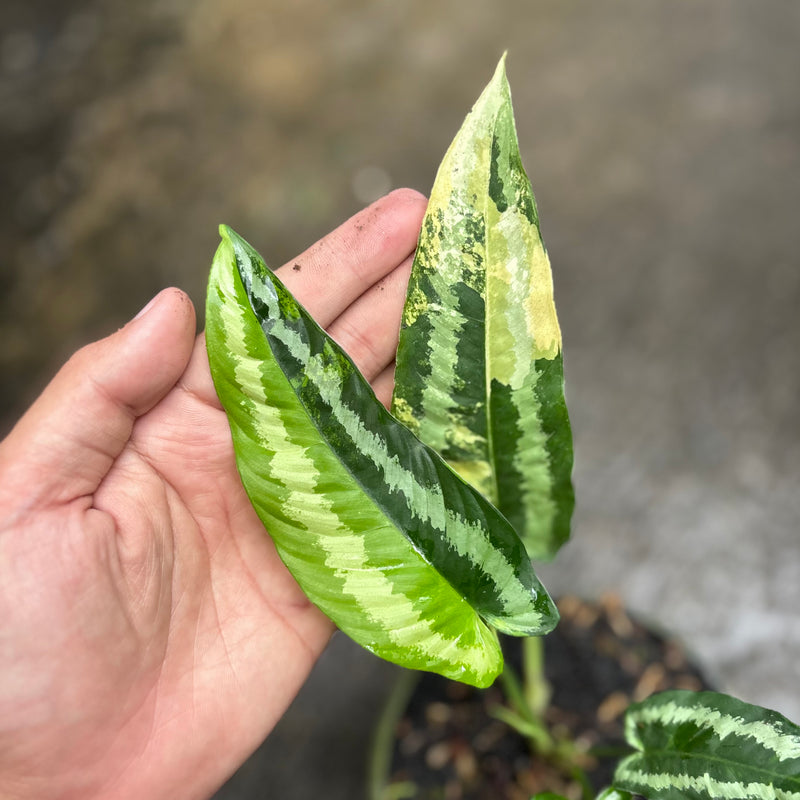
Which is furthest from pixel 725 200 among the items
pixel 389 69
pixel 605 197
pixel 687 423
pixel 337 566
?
pixel 337 566

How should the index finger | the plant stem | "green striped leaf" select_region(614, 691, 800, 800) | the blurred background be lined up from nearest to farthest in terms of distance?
"green striped leaf" select_region(614, 691, 800, 800)
the index finger
the plant stem
the blurred background

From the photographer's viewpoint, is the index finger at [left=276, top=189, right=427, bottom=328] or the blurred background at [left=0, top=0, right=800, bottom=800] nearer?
the index finger at [left=276, top=189, right=427, bottom=328]

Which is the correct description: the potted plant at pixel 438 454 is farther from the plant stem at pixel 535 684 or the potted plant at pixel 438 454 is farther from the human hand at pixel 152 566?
the plant stem at pixel 535 684

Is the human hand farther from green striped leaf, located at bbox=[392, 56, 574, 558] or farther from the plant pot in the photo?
the plant pot

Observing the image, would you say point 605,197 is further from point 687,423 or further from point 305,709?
point 305,709

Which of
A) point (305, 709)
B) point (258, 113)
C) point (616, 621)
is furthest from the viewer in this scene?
point (258, 113)

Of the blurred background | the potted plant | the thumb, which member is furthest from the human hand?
the blurred background
